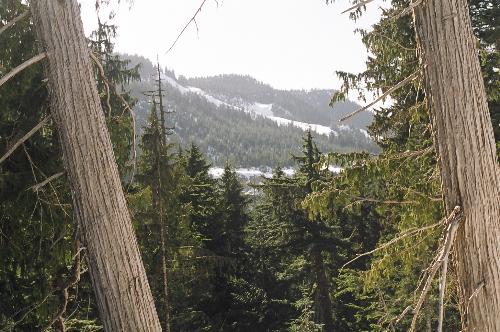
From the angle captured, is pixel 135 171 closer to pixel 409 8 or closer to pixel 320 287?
pixel 409 8

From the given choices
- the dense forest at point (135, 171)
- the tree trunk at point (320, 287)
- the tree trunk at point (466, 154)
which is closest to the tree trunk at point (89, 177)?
the dense forest at point (135, 171)

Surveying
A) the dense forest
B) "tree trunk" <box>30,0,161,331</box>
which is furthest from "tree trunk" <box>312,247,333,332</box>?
"tree trunk" <box>30,0,161,331</box>

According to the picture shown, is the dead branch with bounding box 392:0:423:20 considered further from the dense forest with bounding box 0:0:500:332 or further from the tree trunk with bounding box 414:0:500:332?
the tree trunk with bounding box 414:0:500:332

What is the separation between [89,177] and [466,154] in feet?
7.18

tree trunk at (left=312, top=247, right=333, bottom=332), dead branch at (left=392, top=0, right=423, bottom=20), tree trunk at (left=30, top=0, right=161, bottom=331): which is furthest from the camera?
tree trunk at (left=312, top=247, right=333, bottom=332)

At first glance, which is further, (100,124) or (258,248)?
(258,248)

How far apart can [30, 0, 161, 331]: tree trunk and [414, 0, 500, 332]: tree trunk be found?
74.9 inches

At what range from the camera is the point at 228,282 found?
15.3 m

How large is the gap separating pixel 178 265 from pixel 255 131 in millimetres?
183020

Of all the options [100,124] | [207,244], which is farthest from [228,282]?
[100,124]

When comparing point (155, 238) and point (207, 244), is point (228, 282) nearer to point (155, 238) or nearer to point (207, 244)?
point (207, 244)

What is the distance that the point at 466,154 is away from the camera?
7.61 feet

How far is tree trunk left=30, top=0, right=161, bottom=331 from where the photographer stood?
275 centimetres

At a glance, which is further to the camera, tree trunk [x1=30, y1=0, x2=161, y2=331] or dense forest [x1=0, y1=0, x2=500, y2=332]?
tree trunk [x1=30, y1=0, x2=161, y2=331]
